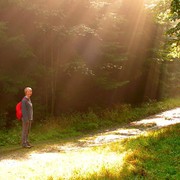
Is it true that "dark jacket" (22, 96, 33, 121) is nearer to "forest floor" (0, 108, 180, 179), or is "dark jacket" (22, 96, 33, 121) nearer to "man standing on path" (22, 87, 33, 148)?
"man standing on path" (22, 87, 33, 148)

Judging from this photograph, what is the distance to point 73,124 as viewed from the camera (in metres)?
18.5

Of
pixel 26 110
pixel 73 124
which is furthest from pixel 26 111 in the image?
pixel 73 124

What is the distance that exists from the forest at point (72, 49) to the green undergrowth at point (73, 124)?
1179 millimetres

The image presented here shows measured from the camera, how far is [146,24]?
27844 millimetres

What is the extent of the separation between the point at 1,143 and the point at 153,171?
8270mm

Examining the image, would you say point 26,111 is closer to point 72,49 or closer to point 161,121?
point 72,49

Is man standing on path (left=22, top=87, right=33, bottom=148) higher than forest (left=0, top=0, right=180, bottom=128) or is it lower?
lower

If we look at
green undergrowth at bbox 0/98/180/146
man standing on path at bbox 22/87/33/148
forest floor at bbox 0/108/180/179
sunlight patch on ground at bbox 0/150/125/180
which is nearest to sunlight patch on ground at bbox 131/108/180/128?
green undergrowth at bbox 0/98/180/146

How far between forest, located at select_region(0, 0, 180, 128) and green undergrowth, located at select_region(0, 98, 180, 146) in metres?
1.18

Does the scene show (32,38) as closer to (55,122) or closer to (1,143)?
(55,122)

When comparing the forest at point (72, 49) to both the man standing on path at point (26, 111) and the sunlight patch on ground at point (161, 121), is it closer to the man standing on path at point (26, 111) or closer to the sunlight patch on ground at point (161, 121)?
the sunlight patch on ground at point (161, 121)

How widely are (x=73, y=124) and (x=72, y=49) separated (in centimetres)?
479

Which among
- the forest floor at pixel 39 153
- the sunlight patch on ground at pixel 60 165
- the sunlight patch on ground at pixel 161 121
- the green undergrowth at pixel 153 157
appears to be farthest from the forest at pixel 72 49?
the sunlight patch on ground at pixel 60 165

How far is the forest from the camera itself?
17.1 m
